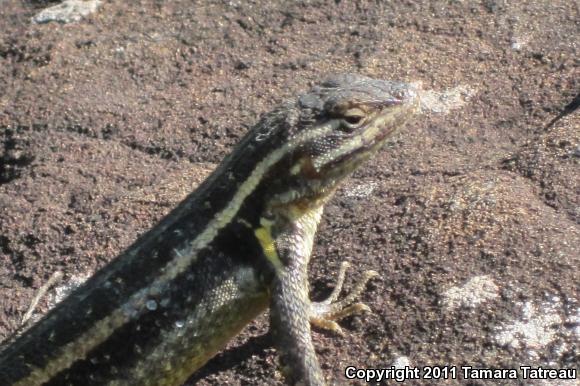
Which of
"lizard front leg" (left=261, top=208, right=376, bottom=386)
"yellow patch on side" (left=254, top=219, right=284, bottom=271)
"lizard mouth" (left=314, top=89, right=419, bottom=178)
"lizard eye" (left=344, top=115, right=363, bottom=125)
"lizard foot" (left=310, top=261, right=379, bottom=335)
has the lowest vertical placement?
"lizard foot" (left=310, top=261, right=379, bottom=335)

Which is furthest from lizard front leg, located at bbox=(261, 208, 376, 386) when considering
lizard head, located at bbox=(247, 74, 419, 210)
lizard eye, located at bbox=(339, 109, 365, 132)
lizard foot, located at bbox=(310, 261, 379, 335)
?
lizard eye, located at bbox=(339, 109, 365, 132)

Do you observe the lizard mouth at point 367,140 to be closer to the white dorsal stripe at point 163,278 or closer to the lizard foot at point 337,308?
the white dorsal stripe at point 163,278

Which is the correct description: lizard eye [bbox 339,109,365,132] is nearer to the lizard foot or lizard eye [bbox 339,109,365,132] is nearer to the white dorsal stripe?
the white dorsal stripe

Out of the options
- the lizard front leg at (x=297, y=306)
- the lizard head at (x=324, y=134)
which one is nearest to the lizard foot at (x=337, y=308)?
the lizard front leg at (x=297, y=306)

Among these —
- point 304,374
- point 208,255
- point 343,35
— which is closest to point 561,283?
point 304,374

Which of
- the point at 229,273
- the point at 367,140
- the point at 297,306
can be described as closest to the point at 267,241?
the point at 229,273

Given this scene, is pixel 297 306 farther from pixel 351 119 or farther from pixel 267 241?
pixel 351 119

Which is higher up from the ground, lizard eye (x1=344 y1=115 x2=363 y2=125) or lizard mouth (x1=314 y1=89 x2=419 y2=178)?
lizard eye (x1=344 y1=115 x2=363 y2=125)
